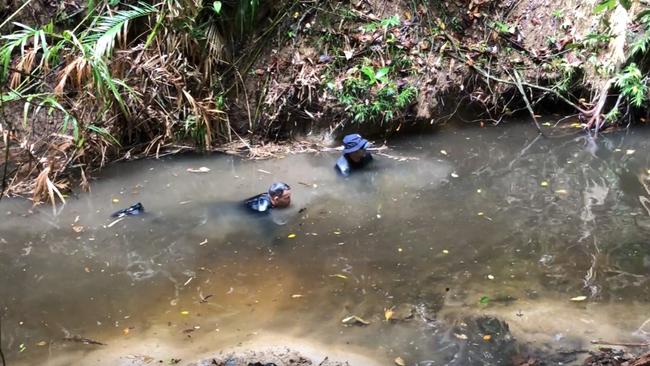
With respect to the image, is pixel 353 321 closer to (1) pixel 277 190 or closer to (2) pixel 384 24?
(1) pixel 277 190

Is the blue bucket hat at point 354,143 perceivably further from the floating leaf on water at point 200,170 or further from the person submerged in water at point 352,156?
the floating leaf on water at point 200,170

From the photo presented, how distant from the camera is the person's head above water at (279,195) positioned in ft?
15.1

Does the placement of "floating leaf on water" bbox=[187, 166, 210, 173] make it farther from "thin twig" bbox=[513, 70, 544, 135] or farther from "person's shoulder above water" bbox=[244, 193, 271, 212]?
"thin twig" bbox=[513, 70, 544, 135]

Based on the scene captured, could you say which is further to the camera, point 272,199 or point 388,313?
point 272,199

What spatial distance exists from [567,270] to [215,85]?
3897 millimetres

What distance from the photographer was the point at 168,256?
4.09 metres

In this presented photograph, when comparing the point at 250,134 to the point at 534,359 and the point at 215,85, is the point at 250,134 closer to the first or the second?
the point at 215,85

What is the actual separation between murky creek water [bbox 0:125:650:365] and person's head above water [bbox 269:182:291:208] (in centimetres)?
8

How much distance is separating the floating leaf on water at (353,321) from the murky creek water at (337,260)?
0.14ft

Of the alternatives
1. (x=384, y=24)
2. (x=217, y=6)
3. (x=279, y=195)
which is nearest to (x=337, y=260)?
(x=279, y=195)

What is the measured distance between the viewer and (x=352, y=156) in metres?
5.43

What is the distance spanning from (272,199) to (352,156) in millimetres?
1104

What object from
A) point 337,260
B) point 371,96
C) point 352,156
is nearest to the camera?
point 337,260

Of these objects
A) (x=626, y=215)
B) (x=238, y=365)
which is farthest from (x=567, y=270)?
(x=238, y=365)
